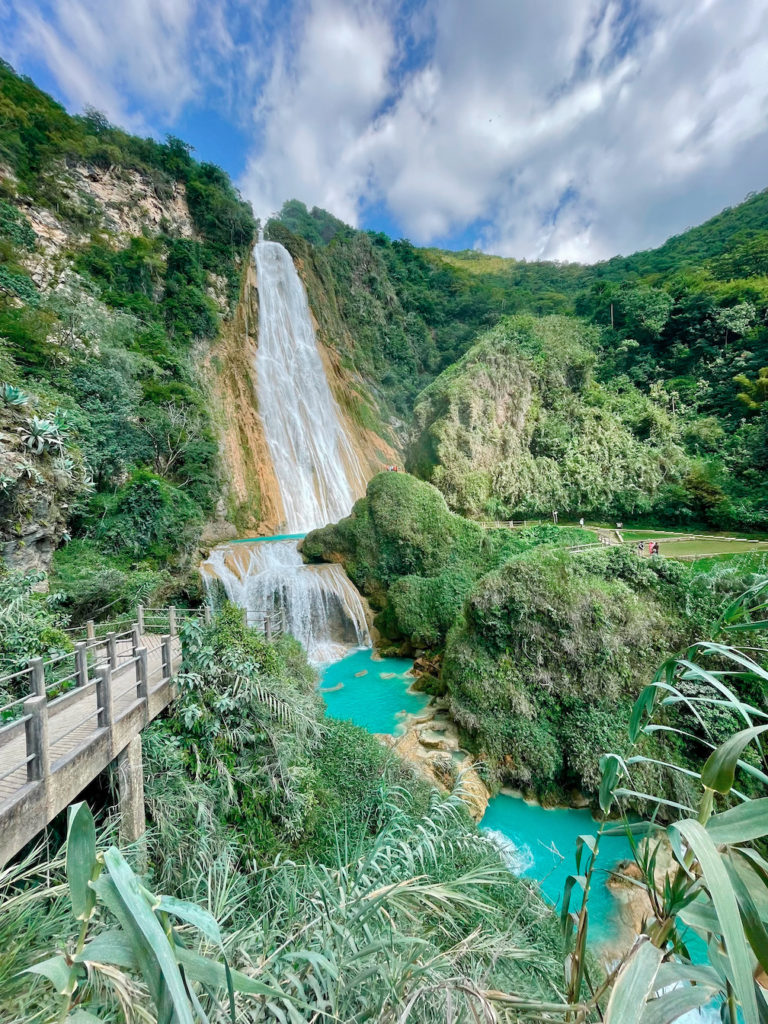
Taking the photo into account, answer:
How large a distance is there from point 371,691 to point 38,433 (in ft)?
34.5

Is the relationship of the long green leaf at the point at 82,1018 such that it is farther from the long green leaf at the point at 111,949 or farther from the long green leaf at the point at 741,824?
the long green leaf at the point at 741,824

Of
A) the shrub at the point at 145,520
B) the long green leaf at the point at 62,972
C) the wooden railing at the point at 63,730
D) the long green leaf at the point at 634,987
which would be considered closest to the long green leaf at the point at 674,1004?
the long green leaf at the point at 634,987

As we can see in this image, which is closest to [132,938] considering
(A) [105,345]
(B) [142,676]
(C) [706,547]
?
(B) [142,676]

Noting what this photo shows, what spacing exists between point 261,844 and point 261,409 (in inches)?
887

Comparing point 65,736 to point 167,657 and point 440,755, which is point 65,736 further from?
point 440,755

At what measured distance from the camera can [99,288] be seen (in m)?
19.8

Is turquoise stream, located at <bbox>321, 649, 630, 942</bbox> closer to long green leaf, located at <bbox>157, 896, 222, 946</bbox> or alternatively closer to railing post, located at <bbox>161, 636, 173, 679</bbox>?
long green leaf, located at <bbox>157, 896, 222, 946</bbox>

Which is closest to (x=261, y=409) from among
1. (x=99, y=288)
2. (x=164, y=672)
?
(x=99, y=288)

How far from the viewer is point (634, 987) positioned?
0.58 metres

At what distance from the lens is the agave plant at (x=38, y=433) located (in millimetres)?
9523

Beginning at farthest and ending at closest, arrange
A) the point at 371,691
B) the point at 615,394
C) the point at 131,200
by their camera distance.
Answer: the point at 615,394, the point at 131,200, the point at 371,691

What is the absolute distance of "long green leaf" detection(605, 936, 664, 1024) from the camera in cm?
57

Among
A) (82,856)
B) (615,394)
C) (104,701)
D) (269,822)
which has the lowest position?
(269,822)

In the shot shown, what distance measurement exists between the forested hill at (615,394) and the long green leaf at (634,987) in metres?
21.7
